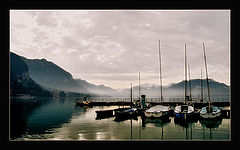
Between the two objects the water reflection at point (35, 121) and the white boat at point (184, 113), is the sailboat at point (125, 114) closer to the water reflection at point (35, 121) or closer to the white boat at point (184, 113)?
the white boat at point (184, 113)

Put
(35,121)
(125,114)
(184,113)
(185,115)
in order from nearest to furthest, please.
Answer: (185,115) → (184,113) → (35,121) → (125,114)

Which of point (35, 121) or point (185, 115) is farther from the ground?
point (185, 115)

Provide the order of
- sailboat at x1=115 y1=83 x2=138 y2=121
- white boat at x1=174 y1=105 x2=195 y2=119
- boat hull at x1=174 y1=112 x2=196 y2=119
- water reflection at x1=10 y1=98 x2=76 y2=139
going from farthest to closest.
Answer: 1. sailboat at x1=115 y1=83 x2=138 y2=121
2. white boat at x1=174 y1=105 x2=195 y2=119
3. boat hull at x1=174 y1=112 x2=196 y2=119
4. water reflection at x1=10 y1=98 x2=76 y2=139

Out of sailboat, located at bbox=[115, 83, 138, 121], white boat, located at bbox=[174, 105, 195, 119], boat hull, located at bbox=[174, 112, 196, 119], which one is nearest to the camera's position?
boat hull, located at bbox=[174, 112, 196, 119]

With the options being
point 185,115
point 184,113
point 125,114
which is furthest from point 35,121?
point 185,115

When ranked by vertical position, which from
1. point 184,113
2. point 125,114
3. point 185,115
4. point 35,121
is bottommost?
point 35,121

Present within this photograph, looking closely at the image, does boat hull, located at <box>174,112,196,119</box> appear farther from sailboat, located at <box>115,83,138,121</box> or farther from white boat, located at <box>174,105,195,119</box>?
sailboat, located at <box>115,83,138,121</box>

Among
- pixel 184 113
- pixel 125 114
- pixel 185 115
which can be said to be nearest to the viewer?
pixel 185 115

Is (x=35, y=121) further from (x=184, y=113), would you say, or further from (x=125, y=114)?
(x=184, y=113)

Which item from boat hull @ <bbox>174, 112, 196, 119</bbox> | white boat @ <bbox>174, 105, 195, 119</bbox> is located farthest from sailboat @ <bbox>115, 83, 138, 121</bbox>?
white boat @ <bbox>174, 105, 195, 119</bbox>
